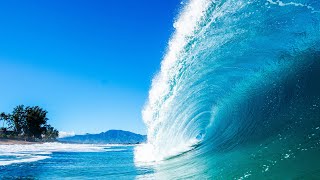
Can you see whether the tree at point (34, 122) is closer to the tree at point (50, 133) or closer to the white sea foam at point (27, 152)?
the tree at point (50, 133)

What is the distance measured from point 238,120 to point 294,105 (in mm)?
4014

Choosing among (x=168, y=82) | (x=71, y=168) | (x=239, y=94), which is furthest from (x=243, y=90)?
(x=71, y=168)

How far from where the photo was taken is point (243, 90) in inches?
517

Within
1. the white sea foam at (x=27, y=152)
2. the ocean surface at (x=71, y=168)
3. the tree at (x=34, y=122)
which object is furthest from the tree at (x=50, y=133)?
the ocean surface at (x=71, y=168)

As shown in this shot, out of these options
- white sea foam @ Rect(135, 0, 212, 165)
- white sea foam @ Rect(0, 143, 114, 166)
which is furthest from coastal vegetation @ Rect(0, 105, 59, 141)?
white sea foam @ Rect(135, 0, 212, 165)

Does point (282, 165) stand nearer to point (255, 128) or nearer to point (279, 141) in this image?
point (279, 141)

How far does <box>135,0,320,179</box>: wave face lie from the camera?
724 centimetres

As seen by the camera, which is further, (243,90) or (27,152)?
(27,152)

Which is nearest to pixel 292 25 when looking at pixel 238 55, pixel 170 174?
pixel 238 55

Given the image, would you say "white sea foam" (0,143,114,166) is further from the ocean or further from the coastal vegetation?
the coastal vegetation

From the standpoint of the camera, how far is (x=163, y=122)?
12.7 metres

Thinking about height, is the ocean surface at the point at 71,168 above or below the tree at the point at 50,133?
below

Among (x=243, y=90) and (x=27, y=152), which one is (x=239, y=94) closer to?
(x=243, y=90)

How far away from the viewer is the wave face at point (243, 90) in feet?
23.8
